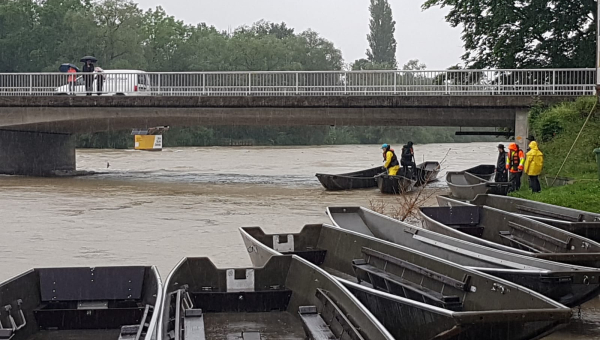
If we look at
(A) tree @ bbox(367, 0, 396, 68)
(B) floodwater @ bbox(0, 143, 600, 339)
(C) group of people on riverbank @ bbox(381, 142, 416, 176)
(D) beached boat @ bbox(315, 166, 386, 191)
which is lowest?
(B) floodwater @ bbox(0, 143, 600, 339)

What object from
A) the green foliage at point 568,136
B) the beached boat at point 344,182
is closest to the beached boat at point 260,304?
the green foliage at point 568,136

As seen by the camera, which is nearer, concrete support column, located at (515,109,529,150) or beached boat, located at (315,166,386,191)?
concrete support column, located at (515,109,529,150)

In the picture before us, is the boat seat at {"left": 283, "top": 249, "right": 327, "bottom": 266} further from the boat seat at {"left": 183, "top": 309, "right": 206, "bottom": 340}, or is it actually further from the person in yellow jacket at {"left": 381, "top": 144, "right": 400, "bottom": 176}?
the person in yellow jacket at {"left": 381, "top": 144, "right": 400, "bottom": 176}

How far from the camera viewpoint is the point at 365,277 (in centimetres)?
997

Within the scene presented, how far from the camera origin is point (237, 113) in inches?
1332

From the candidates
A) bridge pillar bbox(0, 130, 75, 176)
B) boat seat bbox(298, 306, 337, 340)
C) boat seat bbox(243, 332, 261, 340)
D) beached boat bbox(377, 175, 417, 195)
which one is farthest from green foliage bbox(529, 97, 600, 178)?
bridge pillar bbox(0, 130, 75, 176)

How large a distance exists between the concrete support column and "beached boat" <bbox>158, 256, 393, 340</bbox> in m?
22.1

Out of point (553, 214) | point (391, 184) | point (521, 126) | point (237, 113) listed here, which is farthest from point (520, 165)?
point (237, 113)

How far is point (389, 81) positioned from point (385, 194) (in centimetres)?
604

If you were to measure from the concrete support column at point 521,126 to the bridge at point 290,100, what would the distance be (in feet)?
0.12

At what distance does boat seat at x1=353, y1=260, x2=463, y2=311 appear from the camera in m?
7.96

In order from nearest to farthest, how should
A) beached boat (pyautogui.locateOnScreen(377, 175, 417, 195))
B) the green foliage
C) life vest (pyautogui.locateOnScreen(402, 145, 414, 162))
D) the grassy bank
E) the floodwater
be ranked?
the floodwater → the grassy bank → the green foliage → beached boat (pyautogui.locateOnScreen(377, 175, 417, 195)) → life vest (pyautogui.locateOnScreen(402, 145, 414, 162))

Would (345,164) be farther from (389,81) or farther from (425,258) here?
(425,258)

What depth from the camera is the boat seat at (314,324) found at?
23.3ft
